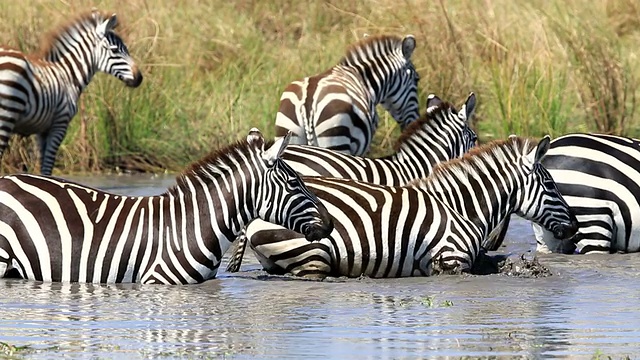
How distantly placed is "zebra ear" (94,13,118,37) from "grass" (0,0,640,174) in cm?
97

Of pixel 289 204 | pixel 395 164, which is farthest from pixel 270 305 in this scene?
pixel 395 164

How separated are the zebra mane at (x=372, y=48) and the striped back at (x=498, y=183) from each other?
520cm

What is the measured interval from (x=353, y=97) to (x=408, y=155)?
3.20 m

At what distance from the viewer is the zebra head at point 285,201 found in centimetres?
962

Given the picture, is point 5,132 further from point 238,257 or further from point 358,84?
point 238,257

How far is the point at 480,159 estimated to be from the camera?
34.8ft

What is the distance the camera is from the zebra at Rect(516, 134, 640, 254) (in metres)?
11.6

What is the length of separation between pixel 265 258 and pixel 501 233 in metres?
2.14

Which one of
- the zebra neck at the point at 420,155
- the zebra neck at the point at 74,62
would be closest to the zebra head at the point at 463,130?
the zebra neck at the point at 420,155

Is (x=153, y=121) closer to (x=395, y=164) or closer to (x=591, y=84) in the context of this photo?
(x=591, y=84)

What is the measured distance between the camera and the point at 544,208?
10.8m

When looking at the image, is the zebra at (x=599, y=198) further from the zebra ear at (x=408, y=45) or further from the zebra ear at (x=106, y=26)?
the zebra ear at (x=106, y=26)

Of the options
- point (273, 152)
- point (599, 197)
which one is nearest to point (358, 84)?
point (599, 197)

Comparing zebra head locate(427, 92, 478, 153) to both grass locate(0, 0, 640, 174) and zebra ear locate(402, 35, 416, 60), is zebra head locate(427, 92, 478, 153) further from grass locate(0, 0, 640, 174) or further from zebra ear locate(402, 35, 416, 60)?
grass locate(0, 0, 640, 174)
